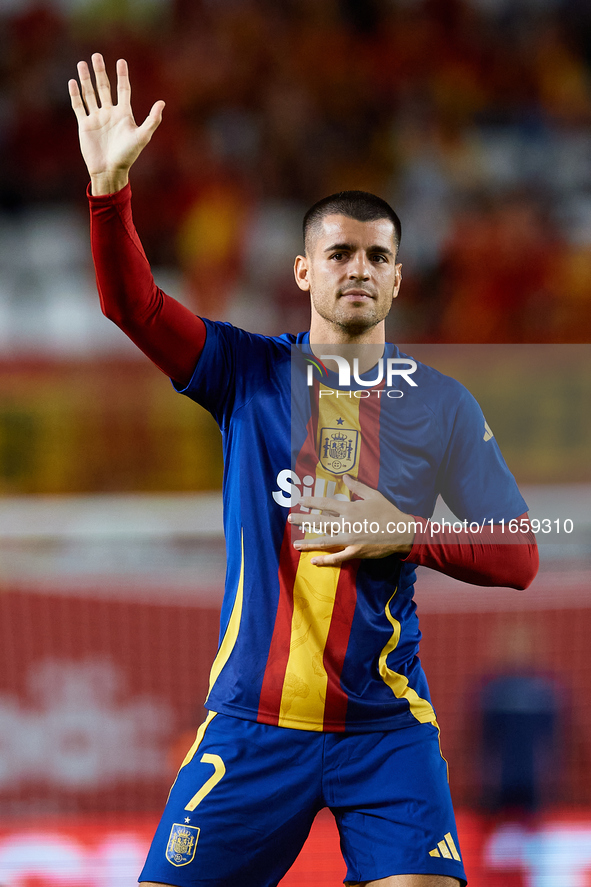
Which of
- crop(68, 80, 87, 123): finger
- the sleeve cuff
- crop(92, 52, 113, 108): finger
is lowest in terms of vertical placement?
the sleeve cuff

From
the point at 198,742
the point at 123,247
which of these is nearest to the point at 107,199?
the point at 123,247

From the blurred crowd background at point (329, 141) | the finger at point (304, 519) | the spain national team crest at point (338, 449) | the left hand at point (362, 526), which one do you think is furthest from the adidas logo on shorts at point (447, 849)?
the blurred crowd background at point (329, 141)

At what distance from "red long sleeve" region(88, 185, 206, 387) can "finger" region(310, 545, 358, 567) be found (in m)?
0.53

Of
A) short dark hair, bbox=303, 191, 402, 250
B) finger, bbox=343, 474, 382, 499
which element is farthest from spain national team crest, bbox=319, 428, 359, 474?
short dark hair, bbox=303, 191, 402, 250

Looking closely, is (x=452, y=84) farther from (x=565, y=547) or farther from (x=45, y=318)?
(x=565, y=547)

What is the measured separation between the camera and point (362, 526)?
6.79 ft

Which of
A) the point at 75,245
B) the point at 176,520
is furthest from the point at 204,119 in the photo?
the point at 176,520

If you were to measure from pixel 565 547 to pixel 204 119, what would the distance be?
4840 millimetres

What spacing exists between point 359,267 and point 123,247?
57 centimetres

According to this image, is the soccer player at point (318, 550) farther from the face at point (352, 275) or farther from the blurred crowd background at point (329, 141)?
the blurred crowd background at point (329, 141)

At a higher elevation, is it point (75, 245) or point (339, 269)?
point (75, 245)

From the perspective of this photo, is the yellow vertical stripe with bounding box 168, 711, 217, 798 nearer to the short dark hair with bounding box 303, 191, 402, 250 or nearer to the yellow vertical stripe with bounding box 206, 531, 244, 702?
the yellow vertical stripe with bounding box 206, 531, 244, 702

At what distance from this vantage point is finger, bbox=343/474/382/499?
6.98 feet

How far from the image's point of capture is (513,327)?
606 cm
